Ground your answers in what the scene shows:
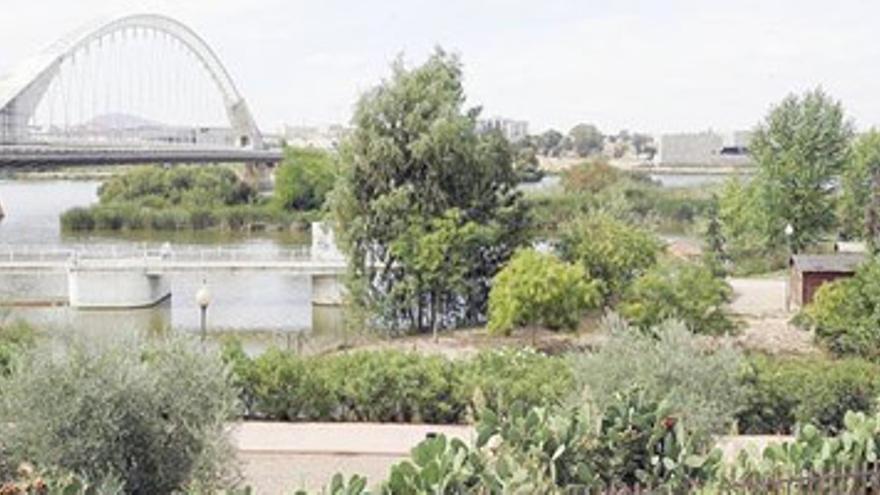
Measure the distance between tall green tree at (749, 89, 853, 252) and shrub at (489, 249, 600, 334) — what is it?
57.2 feet

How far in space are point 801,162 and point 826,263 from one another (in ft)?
32.9

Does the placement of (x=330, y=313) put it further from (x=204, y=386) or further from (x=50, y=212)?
(x=50, y=212)

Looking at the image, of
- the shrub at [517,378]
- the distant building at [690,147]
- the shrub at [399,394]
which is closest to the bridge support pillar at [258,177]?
the shrub at [517,378]

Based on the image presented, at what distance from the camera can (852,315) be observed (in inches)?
820

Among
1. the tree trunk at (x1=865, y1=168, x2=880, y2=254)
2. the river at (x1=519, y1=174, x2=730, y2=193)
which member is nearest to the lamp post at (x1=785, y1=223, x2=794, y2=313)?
the tree trunk at (x1=865, y1=168, x2=880, y2=254)

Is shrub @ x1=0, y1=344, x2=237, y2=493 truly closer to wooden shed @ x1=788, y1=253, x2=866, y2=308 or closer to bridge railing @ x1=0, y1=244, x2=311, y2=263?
wooden shed @ x1=788, y1=253, x2=866, y2=308

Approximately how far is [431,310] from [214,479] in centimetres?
1895

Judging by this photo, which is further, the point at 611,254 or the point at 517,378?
the point at 611,254

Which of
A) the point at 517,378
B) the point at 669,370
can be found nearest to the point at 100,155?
the point at 517,378

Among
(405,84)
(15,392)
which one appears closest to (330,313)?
(405,84)

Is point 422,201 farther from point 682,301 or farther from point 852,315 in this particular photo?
point 852,315

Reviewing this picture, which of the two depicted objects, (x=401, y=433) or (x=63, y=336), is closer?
(x=63, y=336)

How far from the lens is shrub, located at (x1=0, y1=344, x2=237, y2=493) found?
890 centimetres

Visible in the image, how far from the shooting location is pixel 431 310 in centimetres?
2812
